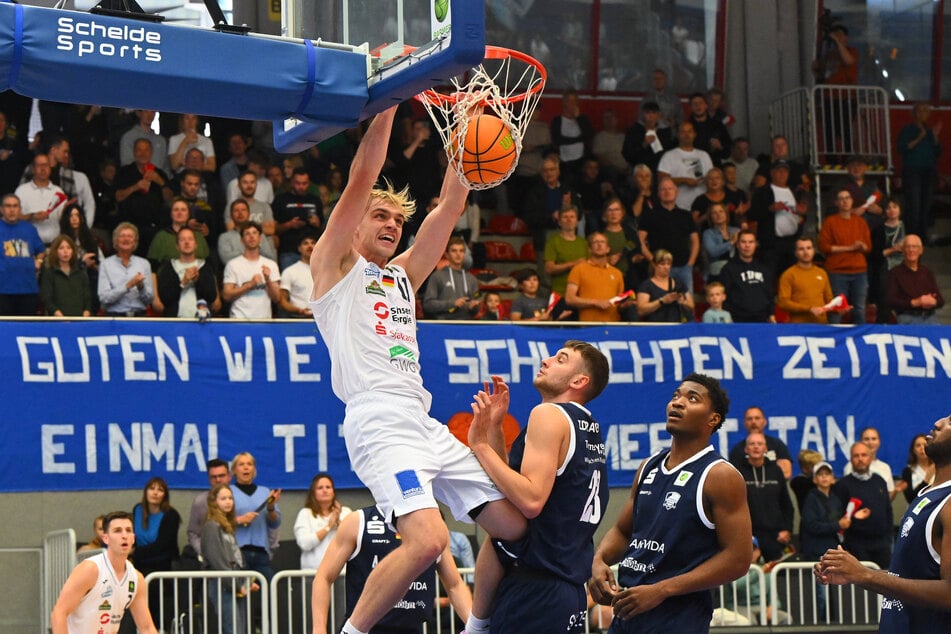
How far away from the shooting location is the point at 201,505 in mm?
12125

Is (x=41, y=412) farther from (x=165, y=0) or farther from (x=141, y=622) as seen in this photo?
(x=165, y=0)

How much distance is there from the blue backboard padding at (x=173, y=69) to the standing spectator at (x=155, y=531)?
19.9ft

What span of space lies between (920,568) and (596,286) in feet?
27.3

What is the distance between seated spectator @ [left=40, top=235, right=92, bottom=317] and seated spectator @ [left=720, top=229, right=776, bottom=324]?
264 inches

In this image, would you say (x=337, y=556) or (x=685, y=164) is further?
(x=685, y=164)

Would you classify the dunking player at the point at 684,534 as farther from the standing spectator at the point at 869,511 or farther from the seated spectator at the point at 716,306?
the seated spectator at the point at 716,306

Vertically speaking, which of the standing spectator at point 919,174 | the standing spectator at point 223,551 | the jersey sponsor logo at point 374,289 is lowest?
the standing spectator at point 223,551

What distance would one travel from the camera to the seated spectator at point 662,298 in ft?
48.0

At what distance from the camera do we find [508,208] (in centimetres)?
1820

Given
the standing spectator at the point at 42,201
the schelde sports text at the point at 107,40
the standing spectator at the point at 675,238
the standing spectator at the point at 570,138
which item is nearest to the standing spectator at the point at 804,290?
the standing spectator at the point at 675,238

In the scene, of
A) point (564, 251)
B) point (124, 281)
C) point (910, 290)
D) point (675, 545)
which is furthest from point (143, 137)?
point (675, 545)

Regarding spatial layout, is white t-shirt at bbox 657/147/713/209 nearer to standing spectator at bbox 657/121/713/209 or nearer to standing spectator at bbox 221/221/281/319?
standing spectator at bbox 657/121/713/209

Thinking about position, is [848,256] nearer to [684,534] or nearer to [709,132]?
[709,132]

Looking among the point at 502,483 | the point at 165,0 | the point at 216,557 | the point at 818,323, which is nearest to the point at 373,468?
the point at 502,483
